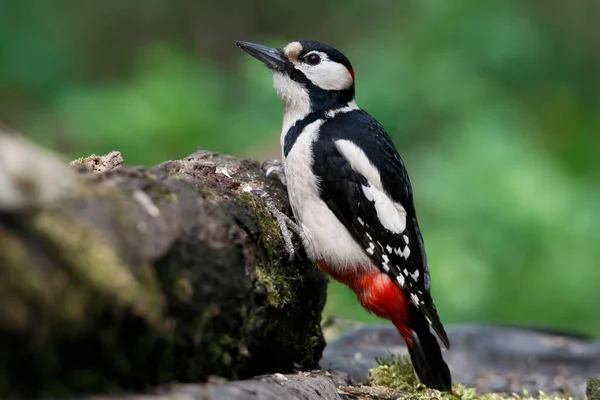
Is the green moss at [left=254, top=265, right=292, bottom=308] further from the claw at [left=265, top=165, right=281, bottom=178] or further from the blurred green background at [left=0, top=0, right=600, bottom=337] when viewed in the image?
the blurred green background at [left=0, top=0, right=600, bottom=337]

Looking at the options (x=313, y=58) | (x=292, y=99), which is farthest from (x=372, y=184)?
(x=313, y=58)

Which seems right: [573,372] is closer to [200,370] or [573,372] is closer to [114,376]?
[200,370]

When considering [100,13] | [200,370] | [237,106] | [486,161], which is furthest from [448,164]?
[100,13]

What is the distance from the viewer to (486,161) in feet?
20.0

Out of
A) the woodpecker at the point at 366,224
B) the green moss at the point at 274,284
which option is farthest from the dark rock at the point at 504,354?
the green moss at the point at 274,284

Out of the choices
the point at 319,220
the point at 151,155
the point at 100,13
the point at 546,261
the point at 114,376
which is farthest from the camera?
the point at 100,13

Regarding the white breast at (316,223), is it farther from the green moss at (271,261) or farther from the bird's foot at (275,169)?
the green moss at (271,261)

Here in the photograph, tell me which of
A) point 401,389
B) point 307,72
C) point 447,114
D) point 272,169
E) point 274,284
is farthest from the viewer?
point 447,114

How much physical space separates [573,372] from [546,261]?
1.76 meters

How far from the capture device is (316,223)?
325cm

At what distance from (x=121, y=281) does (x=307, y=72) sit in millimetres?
2250

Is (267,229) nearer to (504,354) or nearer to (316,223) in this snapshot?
(316,223)

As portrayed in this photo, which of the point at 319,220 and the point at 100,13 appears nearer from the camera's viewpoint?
the point at 319,220

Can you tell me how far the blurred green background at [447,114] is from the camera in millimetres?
5762
